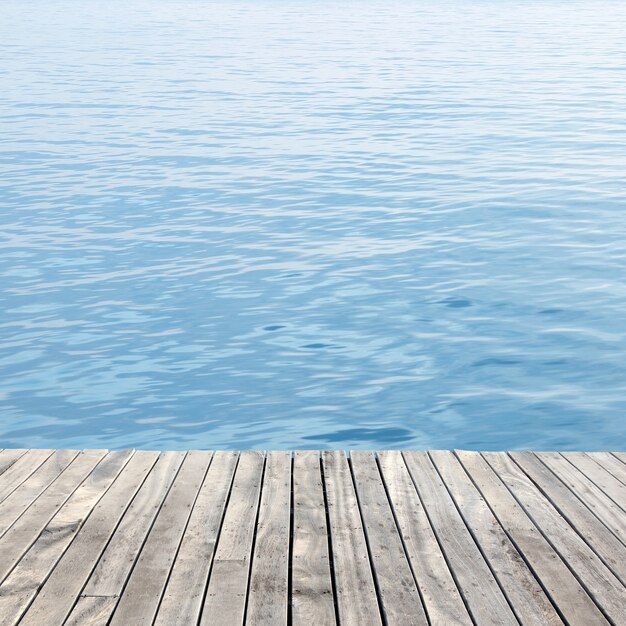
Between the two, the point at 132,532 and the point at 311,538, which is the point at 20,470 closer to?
the point at 132,532

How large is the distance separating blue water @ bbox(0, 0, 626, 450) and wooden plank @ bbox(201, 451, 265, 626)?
2.08 metres

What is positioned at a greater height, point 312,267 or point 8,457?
point 8,457

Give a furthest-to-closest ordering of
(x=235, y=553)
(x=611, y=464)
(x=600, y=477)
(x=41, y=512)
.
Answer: (x=611, y=464), (x=600, y=477), (x=41, y=512), (x=235, y=553)

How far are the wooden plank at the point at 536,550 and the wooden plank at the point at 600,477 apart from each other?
39cm

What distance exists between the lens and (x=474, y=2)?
174 feet

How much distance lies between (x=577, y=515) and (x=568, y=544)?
0.26 metres

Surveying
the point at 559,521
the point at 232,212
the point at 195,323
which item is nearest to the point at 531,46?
the point at 232,212

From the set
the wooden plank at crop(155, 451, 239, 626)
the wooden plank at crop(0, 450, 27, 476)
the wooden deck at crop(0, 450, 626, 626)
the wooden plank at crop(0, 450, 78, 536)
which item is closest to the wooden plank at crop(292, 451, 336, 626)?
the wooden deck at crop(0, 450, 626, 626)

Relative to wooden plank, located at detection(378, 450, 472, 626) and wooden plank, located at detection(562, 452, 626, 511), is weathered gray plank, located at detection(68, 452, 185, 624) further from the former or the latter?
wooden plank, located at detection(562, 452, 626, 511)

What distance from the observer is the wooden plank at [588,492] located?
3.42 metres

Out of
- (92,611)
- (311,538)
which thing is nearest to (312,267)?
(311,538)

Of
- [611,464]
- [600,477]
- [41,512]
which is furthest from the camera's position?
[611,464]

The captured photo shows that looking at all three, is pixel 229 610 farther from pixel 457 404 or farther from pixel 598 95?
pixel 598 95

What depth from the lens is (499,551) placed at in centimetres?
318
